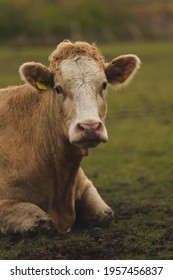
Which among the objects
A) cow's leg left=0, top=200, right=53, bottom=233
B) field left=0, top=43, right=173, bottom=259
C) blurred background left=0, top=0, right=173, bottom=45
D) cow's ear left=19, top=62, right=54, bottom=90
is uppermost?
cow's ear left=19, top=62, right=54, bottom=90

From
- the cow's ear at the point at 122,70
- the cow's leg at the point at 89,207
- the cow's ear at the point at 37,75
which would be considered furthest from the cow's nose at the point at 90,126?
the cow's leg at the point at 89,207

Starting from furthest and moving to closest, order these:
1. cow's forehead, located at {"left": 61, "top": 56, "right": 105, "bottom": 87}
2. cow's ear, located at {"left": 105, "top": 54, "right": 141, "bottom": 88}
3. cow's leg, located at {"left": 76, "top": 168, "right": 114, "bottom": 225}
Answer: cow's leg, located at {"left": 76, "top": 168, "right": 114, "bottom": 225}, cow's ear, located at {"left": 105, "top": 54, "right": 141, "bottom": 88}, cow's forehead, located at {"left": 61, "top": 56, "right": 105, "bottom": 87}

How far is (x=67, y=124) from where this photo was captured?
8.82 m

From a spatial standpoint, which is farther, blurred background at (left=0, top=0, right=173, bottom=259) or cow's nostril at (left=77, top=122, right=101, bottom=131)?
blurred background at (left=0, top=0, right=173, bottom=259)

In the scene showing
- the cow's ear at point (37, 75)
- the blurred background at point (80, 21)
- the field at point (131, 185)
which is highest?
the cow's ear at point (37, 75)

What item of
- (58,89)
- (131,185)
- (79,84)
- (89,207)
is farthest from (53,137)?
(131,185)

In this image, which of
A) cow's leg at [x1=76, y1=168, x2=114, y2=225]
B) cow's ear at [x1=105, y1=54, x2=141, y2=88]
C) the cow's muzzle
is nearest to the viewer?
the cow's muzzle

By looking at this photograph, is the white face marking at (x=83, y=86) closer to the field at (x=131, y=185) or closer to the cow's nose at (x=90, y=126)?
the cow's nose at (x=90, y=126)

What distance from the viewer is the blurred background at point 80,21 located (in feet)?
195

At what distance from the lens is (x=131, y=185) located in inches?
530

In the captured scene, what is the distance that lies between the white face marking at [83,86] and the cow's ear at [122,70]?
1.67 feet

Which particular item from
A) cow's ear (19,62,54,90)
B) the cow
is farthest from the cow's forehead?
cow's ear (19,62,54,90)

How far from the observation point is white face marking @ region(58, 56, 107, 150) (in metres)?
8.28

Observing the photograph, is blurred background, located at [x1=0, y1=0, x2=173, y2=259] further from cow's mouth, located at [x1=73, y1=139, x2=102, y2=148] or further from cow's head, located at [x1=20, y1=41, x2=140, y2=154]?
cow's head, located at [x1=20, y1=41, x2=140, y2=154]
